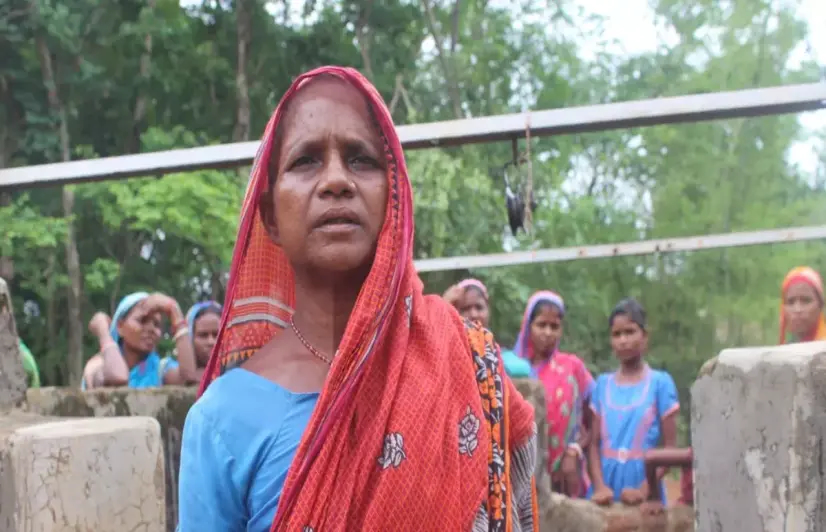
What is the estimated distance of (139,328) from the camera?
5668 mm

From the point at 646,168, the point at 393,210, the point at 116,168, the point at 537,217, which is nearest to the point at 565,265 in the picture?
the point at 537,217

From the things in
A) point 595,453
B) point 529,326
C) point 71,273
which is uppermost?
point 71,273

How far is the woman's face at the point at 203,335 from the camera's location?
5.53 m

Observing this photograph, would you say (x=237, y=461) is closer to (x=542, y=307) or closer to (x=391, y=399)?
(x=391, y=399)

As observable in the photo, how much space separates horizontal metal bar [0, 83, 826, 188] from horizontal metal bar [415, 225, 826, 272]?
7.93 feet

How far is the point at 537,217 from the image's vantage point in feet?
56.0

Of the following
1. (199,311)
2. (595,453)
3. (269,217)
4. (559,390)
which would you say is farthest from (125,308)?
(269,217)

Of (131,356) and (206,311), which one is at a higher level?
(206,311)

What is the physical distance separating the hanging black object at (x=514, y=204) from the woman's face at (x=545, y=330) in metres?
1.45

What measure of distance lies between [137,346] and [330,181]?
4700 millimetres

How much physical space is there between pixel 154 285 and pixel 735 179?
35.2 ft

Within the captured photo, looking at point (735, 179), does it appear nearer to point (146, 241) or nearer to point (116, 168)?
point (146, 241)

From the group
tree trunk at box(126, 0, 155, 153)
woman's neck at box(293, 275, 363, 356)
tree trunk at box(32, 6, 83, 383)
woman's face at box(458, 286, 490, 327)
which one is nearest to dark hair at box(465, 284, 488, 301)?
woman's face at box(458, 286, 490, 327)

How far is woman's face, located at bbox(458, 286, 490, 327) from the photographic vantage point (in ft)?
17.9
